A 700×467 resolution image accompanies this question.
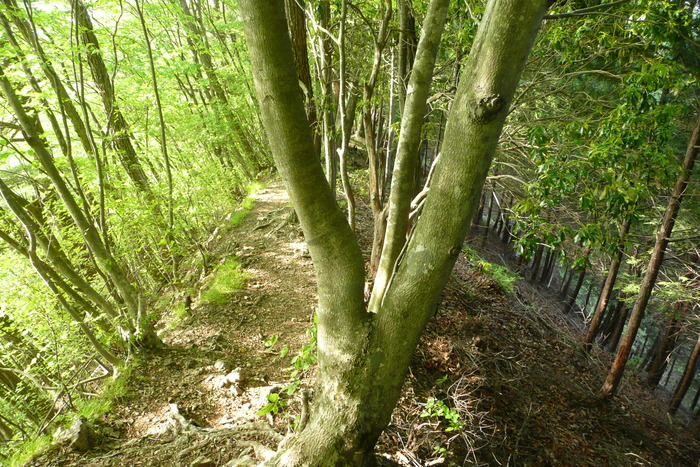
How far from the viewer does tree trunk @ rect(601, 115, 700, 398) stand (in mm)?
6352

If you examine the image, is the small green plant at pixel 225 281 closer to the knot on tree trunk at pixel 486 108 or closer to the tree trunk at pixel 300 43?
the tree trunk at pixel 300 43

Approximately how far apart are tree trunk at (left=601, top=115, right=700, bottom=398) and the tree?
7.07 m

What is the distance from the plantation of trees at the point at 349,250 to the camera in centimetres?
168

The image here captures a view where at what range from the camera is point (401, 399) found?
136 inches

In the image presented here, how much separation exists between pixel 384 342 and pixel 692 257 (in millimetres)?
15545

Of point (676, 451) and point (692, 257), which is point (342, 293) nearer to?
point (676, 451)

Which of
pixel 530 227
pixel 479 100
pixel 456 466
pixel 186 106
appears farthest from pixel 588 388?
pixel 186 106

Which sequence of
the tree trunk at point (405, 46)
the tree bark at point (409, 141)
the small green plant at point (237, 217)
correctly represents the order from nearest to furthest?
the tree bark at point (409, 141), the tree trunk at point (405, 46), the small green plant at point (237, 217)

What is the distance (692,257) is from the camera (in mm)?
11602

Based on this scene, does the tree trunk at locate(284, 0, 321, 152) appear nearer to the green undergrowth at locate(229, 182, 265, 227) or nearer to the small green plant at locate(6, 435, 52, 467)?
the green undergrowth at locate(229, 182, 265, 227)

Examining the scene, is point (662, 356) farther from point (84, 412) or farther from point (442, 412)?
point (84, 412)

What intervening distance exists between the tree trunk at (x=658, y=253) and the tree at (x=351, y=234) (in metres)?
7.07

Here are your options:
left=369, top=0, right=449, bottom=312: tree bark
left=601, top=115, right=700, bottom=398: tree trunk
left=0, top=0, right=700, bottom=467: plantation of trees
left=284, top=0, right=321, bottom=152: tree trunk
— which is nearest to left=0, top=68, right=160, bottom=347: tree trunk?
left=0, top=0, right=700, bottom=467: plantation of trees

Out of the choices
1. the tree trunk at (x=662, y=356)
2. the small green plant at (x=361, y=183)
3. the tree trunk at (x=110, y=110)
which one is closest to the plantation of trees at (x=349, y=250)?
the tree trunk at (x=110, y=110)
